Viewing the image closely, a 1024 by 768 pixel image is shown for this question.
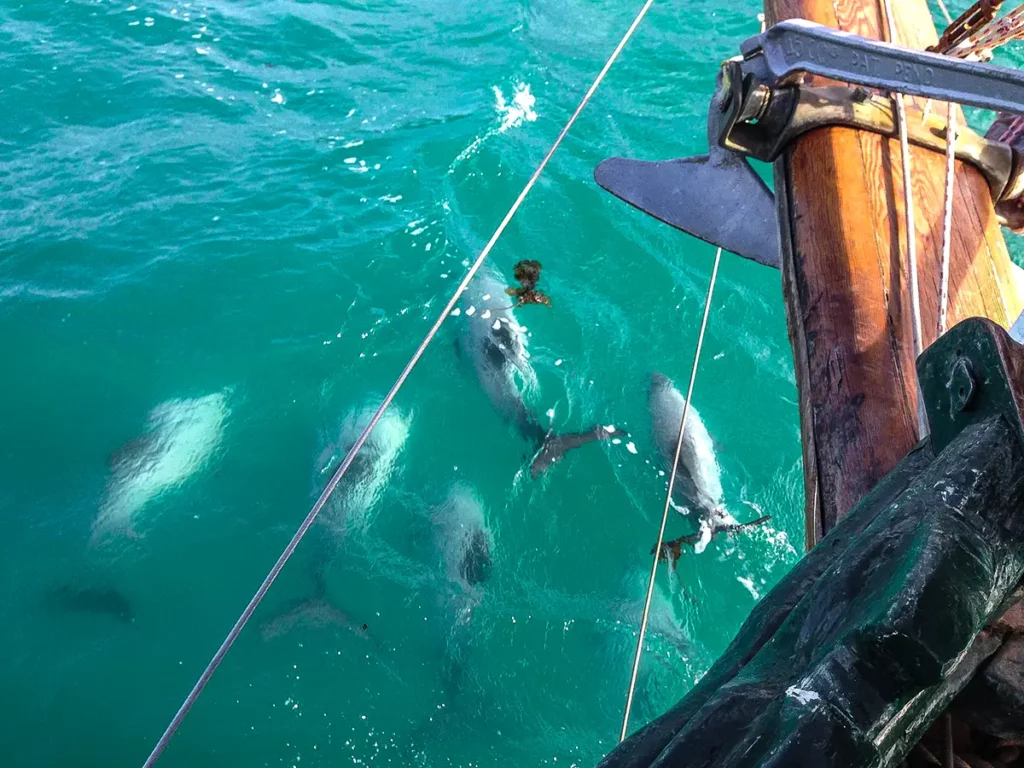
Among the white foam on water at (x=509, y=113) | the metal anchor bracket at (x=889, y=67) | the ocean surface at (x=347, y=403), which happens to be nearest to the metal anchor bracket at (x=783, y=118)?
the metal anchor bracket at (x=889, y=67)

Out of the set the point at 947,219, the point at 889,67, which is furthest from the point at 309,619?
the point at 889,67

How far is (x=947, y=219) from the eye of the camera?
2549mm

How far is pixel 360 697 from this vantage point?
6.38 metres

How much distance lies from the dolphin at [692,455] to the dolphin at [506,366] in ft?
1.88

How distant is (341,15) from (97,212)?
20.0 feet

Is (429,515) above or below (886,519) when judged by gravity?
below

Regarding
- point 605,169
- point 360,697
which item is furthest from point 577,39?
point 360,697

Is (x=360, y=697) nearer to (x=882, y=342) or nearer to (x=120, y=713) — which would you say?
(x=120, y=713)

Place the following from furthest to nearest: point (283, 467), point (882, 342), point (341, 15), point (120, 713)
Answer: point (341, 15), point (283, 467), point (120, 713), point (882, 342)

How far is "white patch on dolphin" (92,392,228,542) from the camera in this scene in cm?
744

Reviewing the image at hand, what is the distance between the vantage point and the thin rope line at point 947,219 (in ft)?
7.77

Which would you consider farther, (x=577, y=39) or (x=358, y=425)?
(x=577, y=39)

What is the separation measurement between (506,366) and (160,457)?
3.47 meters

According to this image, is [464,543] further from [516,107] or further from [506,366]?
[516,107]
